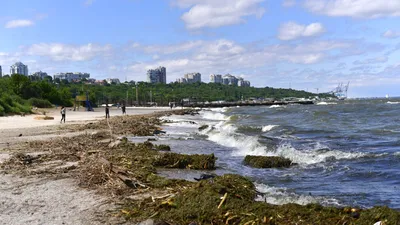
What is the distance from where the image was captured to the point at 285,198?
862 cm

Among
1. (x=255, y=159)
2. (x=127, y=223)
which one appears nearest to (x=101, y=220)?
(x=127, y=223)

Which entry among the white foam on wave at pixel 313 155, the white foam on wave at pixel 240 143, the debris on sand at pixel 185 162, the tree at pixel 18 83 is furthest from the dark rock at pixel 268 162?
the tree at pixel 18 83

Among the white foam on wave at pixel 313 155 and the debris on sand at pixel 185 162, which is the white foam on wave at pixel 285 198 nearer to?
the debris on sand at pixel 185 162

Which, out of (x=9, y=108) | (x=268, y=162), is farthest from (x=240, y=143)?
(x=9, y=108)

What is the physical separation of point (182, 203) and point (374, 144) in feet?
51.1

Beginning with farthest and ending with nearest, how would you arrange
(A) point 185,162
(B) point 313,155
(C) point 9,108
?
(C) point 9,108, (B) point 313,155, (A) point 185,162

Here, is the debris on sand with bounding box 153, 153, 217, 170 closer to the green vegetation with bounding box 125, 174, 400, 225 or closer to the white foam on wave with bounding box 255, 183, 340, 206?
the white foam on wave with bounding box 255, 183, 340, 206

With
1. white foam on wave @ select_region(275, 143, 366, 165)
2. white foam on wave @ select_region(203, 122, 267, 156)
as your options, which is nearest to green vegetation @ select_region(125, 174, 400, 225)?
white foam on wave @ select_region(275, 143, 366, 165)

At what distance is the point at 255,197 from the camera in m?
8.49

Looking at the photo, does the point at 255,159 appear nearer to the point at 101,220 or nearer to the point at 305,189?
the point at 305,189

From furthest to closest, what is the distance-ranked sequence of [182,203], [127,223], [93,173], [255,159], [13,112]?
[13,112] < [255,159] < [93,173] < [182,203] < [127,223]

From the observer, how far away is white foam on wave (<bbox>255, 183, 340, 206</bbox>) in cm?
836

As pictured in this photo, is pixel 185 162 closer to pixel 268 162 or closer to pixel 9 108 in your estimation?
pixel 268 162

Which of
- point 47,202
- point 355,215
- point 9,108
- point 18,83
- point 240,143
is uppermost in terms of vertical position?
point 18,83
